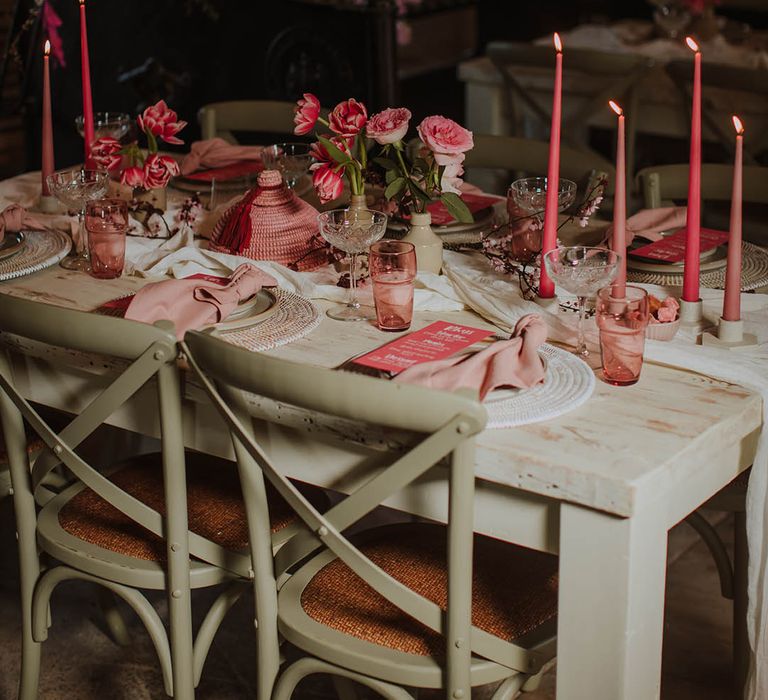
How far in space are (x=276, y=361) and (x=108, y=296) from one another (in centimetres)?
75

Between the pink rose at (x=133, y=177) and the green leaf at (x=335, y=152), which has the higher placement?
the green leaf at (x=335, y=152)

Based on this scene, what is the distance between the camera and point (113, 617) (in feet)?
7.47

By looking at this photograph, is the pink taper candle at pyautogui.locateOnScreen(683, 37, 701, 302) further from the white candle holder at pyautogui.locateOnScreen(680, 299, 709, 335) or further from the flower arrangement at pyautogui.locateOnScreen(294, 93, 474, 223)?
the flower arrangement at pyautogui.locateOnScreen(294, 93, 474, 223)

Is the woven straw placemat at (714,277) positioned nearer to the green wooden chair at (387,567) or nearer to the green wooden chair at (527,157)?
the green wooden chair at (387,567)

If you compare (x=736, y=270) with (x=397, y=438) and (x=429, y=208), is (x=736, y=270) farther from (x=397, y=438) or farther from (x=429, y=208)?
(x=429, y=208)

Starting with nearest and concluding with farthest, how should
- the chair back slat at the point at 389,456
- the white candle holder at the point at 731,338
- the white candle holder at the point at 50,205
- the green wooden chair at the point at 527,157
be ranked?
the chair back slat at the point at 389,456
the white candle holder at the point at 731,338
the white candle holder at the point at 50,205
the green wooden chair at the point at 527,157

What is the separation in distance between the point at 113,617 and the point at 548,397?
48.4 inches

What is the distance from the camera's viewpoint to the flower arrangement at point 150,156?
7.27ft

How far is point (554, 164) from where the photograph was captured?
1647 mm

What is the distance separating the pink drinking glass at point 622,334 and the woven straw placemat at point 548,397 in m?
0.03

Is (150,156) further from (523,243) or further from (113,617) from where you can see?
→ (113,617)

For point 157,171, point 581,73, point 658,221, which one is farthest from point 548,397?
point 581,73

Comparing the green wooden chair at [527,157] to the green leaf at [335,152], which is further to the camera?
the green wooden chair at [527,157]

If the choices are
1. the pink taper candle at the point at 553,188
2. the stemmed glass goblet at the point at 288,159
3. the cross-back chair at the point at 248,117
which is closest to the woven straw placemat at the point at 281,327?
the pink taper candle at the point at 553,188
